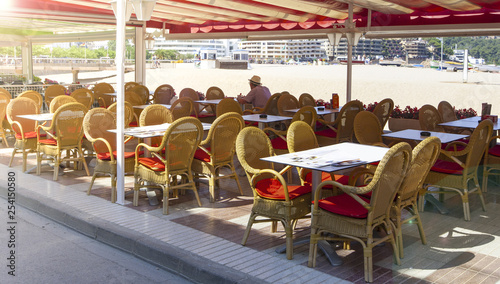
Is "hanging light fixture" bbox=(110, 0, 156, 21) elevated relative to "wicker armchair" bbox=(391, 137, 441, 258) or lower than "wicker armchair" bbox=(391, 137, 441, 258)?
elevated

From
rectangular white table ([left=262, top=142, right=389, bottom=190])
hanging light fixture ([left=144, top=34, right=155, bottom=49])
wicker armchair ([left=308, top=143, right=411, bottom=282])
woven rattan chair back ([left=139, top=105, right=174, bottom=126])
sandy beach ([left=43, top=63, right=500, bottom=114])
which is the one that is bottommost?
wicker armchair ([left=308, top=143, right=411, bottom=282])

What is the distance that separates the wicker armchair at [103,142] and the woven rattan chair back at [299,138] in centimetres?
198

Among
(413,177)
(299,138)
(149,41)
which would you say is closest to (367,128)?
(299,138)

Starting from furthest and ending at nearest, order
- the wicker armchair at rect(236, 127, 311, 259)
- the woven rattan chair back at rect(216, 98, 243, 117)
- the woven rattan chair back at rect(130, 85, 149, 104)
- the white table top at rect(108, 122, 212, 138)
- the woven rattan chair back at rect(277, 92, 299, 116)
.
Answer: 1. the woven rattan chair back at rect(130, 85, 149, 104)
2. the woven rattan chair back at rect(277, 92, 299, 116)
3. the woven rattan chair back at rect(216, 98, 243, 117)
4. the white table top at rect(108, 122, 212, 138)
5. the wicker armchair at rect(236, 127, 311, 259)

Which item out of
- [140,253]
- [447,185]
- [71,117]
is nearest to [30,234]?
[140,253]

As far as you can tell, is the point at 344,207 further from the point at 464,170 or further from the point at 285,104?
the point at 285,104

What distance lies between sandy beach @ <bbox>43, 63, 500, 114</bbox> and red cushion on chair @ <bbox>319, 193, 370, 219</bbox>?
7.95 m

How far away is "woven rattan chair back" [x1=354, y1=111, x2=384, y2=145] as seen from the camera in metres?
6.04

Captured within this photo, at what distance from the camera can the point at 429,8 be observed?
31.6ft

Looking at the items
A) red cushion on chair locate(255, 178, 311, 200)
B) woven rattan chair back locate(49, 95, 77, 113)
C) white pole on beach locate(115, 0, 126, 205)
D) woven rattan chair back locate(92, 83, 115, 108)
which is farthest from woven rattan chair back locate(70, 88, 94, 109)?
red cushion on chair locate(255, 178, 311, 200)

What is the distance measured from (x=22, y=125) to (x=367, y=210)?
5697 mm

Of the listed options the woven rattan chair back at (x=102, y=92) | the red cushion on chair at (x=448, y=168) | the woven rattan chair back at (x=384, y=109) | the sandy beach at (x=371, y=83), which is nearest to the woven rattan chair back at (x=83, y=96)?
the woven rattan chair back at (x=102, y=92)

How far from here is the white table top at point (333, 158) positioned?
383 cm

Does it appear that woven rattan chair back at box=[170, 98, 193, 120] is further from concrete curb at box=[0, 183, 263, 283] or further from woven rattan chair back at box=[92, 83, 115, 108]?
woven rattan chair back at box=[92, 83, 115, 108]
